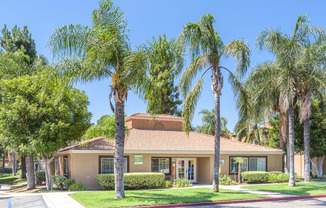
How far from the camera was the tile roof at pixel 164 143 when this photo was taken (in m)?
24.1

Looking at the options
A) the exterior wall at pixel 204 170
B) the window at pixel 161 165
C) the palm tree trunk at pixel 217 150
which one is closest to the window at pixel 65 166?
the window at pixel 161 165

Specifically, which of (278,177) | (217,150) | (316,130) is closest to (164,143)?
(217,150)

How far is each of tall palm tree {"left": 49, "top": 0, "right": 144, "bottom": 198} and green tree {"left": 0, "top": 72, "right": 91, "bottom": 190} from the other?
617cm

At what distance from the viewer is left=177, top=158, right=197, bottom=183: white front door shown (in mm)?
26656

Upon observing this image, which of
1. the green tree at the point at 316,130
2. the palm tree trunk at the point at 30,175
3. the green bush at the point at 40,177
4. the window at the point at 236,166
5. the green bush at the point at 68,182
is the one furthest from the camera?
the green tree at the point at 316,130

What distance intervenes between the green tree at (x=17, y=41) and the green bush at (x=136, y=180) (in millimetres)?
20769

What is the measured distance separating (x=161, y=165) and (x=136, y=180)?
10.4 ft

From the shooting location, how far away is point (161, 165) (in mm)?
25344

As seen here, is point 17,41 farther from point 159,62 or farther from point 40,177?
point 159,62

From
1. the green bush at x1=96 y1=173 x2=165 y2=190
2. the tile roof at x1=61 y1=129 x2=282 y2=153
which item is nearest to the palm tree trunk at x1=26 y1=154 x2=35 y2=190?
the tile roof at x1=61 y1=129 x2=282 y2=153

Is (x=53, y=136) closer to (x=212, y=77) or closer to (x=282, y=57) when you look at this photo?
(x=212, y=77)

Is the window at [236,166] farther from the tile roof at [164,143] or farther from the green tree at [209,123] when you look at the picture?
the green tree at [209,123]

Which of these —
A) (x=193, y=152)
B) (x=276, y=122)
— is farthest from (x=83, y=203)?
(x=276, y=122)

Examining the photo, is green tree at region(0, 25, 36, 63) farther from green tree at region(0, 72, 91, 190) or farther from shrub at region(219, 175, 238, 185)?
shrub at region(219, 175, 238, 185)
